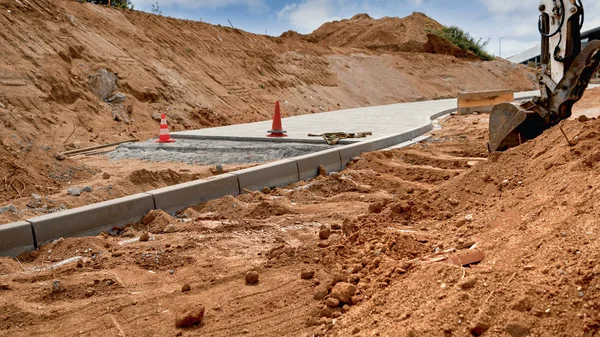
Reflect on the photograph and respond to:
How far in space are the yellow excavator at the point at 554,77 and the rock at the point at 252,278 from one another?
14.3 feet

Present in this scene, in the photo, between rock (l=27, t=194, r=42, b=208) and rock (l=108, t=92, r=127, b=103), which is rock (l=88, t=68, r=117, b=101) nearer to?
rock (l=108, t=92, r=127, b=103)

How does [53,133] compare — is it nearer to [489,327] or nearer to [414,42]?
[489,327]

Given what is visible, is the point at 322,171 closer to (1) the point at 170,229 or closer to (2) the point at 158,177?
(2) the point at 158,177

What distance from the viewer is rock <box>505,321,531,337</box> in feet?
8.12

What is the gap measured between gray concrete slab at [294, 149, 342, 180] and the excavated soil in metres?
1.46

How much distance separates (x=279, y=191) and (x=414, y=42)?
31.3m

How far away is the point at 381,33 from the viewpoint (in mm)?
38000

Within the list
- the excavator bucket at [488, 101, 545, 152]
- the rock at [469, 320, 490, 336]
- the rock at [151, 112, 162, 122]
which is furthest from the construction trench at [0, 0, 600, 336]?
the rock at [151, 112, 162, 122]

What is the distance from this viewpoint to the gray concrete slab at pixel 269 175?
6711 millimetres

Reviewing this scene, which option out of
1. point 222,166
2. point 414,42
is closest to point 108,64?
point 222,166

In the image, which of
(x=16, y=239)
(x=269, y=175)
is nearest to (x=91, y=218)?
(x=16, y=239)

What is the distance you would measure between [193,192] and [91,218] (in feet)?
3.97

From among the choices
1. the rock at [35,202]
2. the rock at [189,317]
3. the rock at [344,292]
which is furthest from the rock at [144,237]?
the rock at [344,292]

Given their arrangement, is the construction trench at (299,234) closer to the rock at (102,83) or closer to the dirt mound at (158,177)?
the dirt mound at (158,177)
